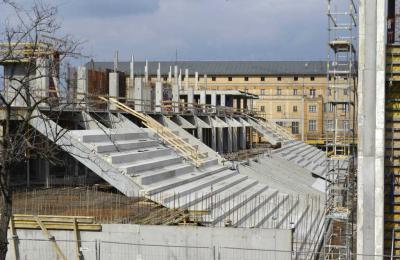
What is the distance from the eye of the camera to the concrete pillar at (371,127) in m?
15.3

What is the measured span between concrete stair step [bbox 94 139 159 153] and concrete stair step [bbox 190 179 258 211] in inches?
152

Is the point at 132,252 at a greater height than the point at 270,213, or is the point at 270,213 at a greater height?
the point at 270,213

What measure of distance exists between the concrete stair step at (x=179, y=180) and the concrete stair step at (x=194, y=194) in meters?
0.36

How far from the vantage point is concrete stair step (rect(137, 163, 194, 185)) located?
20.5m

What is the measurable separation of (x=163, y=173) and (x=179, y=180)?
634 mm

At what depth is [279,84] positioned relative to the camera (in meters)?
85.2

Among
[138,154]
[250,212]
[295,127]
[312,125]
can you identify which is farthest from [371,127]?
[295,127]

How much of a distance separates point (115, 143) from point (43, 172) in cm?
371

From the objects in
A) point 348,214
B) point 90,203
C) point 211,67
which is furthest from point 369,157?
point 211,67

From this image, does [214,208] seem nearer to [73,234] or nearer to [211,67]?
[73,234]

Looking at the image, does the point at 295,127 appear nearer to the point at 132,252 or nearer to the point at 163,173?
the point at 163,173

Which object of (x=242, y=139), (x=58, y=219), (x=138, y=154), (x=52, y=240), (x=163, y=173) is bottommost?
(x=52, y=240)

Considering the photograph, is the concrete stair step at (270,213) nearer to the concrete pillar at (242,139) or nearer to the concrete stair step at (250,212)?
the concrete stair step at (250,212)

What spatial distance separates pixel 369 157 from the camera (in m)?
15.4
